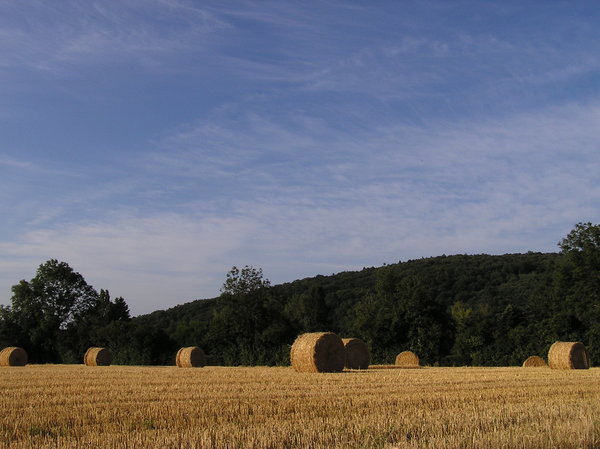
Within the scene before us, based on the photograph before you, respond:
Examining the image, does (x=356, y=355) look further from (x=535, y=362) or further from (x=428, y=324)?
(x=428, y=324)

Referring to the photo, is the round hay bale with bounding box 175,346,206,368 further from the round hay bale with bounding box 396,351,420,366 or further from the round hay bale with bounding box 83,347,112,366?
the round hay bale with bounding box 396,351,420,366

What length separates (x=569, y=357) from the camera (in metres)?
25.6

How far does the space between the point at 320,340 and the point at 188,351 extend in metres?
12.4

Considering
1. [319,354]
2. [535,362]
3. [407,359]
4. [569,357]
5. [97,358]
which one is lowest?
[535,362]

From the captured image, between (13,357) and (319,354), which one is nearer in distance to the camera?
(319,354)

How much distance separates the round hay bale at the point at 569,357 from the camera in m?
25.7

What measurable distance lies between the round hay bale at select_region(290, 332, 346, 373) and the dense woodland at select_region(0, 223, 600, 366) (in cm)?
1489

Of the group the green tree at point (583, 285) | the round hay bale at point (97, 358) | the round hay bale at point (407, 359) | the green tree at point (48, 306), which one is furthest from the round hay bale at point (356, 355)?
the green tree at point (48, 306)

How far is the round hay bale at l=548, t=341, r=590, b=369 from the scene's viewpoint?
25.7 metres

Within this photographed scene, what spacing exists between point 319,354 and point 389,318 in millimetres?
20025

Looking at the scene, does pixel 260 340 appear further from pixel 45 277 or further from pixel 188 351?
pixel 45 277

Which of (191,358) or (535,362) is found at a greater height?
(191,358)

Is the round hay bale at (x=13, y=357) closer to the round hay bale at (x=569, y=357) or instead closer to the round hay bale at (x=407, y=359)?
the round hay bale at (x=407, y=359)

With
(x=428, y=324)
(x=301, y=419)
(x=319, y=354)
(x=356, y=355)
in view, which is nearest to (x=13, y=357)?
(x=356, y=355)
